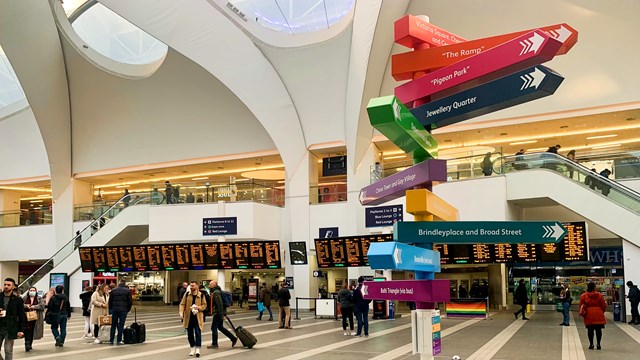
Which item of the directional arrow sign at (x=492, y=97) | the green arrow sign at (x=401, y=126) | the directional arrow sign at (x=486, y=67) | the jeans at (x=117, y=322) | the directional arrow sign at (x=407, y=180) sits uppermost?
the directional arrow sign at (x=486, y=67)

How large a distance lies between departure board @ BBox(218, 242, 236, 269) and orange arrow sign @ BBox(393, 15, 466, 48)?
60.7ft

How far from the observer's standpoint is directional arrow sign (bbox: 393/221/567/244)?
612 centimetres

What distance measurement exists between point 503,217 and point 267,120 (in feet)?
39.6

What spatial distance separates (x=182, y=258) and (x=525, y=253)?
1421 cm

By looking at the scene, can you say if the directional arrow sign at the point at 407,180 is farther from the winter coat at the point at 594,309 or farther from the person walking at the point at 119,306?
the person walking at the point at 119,306

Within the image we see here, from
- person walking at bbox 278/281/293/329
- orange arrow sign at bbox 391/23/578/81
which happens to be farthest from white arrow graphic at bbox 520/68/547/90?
person walking at bbox 278/281/293/329

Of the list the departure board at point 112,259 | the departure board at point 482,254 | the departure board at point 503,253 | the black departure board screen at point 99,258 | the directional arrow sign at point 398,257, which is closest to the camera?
the directional arrow sign at point 398,257

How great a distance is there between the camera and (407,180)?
6.74 m

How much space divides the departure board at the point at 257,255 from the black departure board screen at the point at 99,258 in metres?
7.37

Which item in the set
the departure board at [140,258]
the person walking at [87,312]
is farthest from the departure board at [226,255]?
the person walking at [87,312]

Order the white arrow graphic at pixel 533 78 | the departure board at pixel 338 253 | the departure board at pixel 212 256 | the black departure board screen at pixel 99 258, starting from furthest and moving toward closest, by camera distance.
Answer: the black departure board screen at pixel 99 258 < the departure board at pixel 212 256 < the departure board at pixel 338 253 < the white arrow graphic at pixel 533 78

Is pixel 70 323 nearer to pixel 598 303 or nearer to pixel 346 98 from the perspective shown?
pixel 346 98

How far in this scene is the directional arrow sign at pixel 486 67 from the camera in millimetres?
5508

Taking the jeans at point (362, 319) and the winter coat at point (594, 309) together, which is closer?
the winter coat at point (594, 309)
